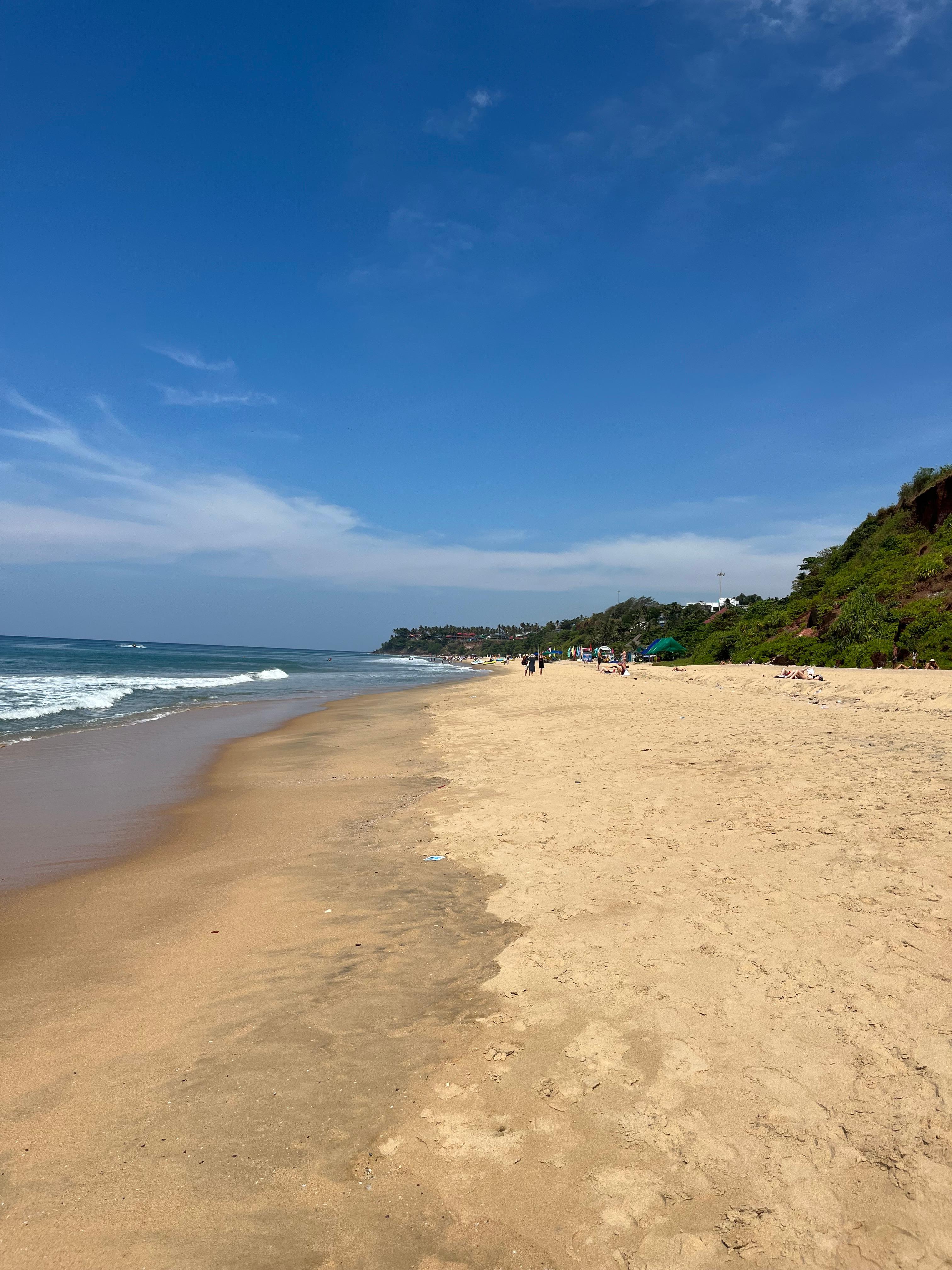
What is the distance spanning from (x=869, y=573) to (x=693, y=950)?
41001mm

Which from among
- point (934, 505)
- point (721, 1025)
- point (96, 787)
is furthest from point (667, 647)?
point (721, 1025)

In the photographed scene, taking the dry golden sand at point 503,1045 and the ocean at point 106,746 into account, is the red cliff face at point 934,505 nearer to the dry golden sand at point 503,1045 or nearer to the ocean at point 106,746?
the ocean at point 106,746

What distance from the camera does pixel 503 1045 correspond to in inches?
143

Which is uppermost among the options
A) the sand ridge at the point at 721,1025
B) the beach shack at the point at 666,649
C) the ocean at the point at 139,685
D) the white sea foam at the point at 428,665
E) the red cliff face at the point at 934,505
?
the red cliff face at the point at 934,505

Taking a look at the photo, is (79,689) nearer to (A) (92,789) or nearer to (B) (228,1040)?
(A) (92,789)

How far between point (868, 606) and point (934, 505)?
557 inches

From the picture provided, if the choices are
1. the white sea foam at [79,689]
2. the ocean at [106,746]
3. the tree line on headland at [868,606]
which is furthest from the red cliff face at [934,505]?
the white sea foam at [79,689]

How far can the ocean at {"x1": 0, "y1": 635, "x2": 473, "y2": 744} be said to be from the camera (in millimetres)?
20094

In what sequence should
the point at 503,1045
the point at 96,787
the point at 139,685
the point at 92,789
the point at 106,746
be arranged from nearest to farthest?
the point at 503,1045, the point at 92,789, the point at 96,787, the point at 106,746, the point at 139,685

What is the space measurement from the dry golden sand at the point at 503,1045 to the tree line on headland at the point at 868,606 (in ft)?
81.8

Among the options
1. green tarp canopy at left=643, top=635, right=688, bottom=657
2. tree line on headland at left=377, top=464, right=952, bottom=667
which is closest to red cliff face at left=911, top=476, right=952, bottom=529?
tree line on headland at left=377, top=464, right=952, bottom=667

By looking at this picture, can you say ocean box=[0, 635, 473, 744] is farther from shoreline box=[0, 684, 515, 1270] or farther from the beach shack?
the beach shack

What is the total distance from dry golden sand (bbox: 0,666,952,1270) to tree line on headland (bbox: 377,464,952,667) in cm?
2495

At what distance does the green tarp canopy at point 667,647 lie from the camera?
55.9 metres
